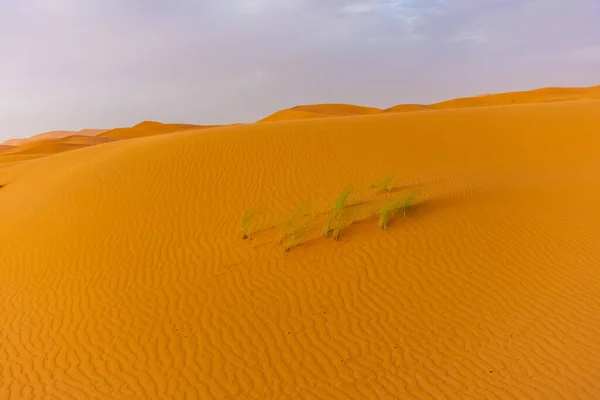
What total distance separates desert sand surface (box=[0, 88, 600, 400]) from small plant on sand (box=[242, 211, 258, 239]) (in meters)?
0.14

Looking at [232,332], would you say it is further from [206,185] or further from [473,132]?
[473,132]

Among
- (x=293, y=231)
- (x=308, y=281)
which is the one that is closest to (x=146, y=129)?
(x=293, y=231)

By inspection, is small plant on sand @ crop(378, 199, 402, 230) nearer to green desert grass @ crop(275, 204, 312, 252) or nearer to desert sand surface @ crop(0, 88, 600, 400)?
desert sand surface @ crop(0, 88, 600, 400)

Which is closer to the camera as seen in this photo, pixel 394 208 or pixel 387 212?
pixel 387 212

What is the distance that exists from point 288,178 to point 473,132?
283 inches

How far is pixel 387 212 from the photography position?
8.94 m

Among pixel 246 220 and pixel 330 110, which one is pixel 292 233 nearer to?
pixel 246 220

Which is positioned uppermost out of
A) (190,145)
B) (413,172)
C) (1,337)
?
(190,145)

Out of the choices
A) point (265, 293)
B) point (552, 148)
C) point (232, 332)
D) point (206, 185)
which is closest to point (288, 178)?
point (206, 185)

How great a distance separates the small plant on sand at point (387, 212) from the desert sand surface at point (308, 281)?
168mm

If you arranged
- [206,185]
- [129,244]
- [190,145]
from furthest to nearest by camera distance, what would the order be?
1. [190,145]
2. [206,185]
3. [129,244]

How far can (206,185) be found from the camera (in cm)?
1214

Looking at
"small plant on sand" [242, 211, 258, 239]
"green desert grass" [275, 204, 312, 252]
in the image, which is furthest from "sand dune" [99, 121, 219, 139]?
"green desert grass" [275, 204, 312, 252]

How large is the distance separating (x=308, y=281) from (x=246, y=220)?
2540mm
